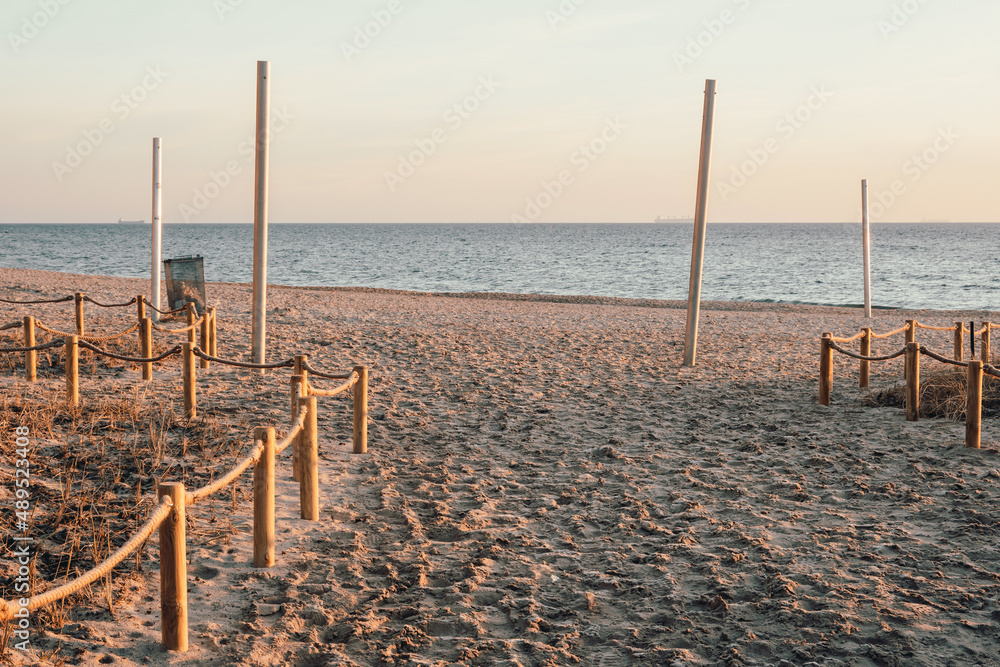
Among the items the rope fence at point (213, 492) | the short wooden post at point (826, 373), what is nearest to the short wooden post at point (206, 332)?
the rope fence at point (213, 492)

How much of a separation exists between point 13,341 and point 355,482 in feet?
26.4

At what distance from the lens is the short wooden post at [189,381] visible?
25.5 feet

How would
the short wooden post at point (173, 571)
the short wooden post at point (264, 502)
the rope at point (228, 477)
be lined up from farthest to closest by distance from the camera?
the short wooden post at point (264, 502)
the rope at point (228, 477)
the short wooden post at point (173, 571)

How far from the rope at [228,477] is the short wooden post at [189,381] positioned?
143 inches

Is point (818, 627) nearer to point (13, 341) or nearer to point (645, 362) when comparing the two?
A: point (645, 362)

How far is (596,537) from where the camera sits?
208 inches

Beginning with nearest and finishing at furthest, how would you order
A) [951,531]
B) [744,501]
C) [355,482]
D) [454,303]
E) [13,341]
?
[951,531] < [744,501] < [355,482] < [13,341] < [454,303]

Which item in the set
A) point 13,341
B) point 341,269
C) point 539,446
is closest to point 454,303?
point 13,341

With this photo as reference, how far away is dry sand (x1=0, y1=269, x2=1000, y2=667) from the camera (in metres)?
3.82

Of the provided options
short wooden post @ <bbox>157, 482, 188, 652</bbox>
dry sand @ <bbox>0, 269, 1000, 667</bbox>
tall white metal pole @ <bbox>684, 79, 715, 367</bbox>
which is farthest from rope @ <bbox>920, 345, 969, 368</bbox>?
short wooden post @ <bbox>157, 482, 188, 652</bbox>

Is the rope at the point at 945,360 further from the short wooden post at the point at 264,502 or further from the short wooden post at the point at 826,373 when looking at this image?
the short wooden post at the point at 264,502

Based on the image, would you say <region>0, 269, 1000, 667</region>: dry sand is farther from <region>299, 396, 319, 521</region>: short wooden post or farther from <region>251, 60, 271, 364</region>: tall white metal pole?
<region>251, 60, 271, 364</region>: tall white metal pole

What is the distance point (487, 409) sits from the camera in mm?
9016

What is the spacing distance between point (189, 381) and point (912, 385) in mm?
7532
